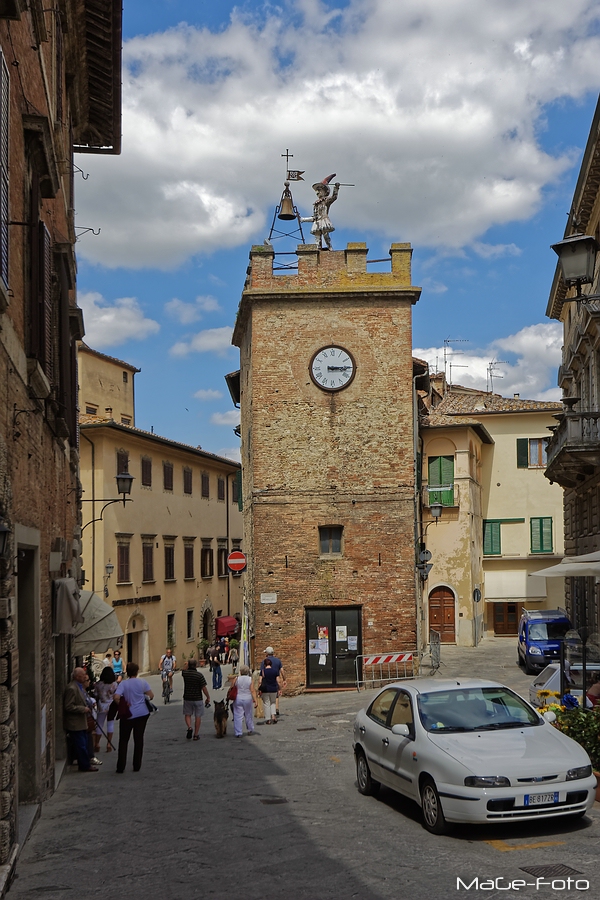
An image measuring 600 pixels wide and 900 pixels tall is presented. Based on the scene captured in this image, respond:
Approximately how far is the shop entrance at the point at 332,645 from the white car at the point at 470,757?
13.9 metres

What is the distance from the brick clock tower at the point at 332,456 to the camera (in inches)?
990

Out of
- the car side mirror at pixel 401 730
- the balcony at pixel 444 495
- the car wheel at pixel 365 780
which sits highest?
the balcony at pixel 444 495

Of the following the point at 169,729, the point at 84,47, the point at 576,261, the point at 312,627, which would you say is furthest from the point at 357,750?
the point at 312,627

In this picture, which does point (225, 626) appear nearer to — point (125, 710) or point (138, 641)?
point (138, 641)

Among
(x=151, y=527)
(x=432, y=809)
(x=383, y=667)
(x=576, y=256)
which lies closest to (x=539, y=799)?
(x=432, y=809)

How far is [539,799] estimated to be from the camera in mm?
8391

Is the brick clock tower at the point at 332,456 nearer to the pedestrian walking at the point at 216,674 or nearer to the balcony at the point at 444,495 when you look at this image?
the pedestrian walking at the point at 216,674

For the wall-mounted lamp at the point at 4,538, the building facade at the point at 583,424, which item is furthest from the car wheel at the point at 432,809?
the building facade at the point at 583,424

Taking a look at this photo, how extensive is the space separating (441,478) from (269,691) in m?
19.7

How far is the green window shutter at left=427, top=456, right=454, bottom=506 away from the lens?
122 feet

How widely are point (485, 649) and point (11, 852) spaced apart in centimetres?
2962

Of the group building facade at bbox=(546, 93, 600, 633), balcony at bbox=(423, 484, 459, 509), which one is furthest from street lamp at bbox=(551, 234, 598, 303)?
balcony at bbox=(423, 484, 459, 509)

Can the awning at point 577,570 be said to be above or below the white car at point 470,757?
above

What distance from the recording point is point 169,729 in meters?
20.0
